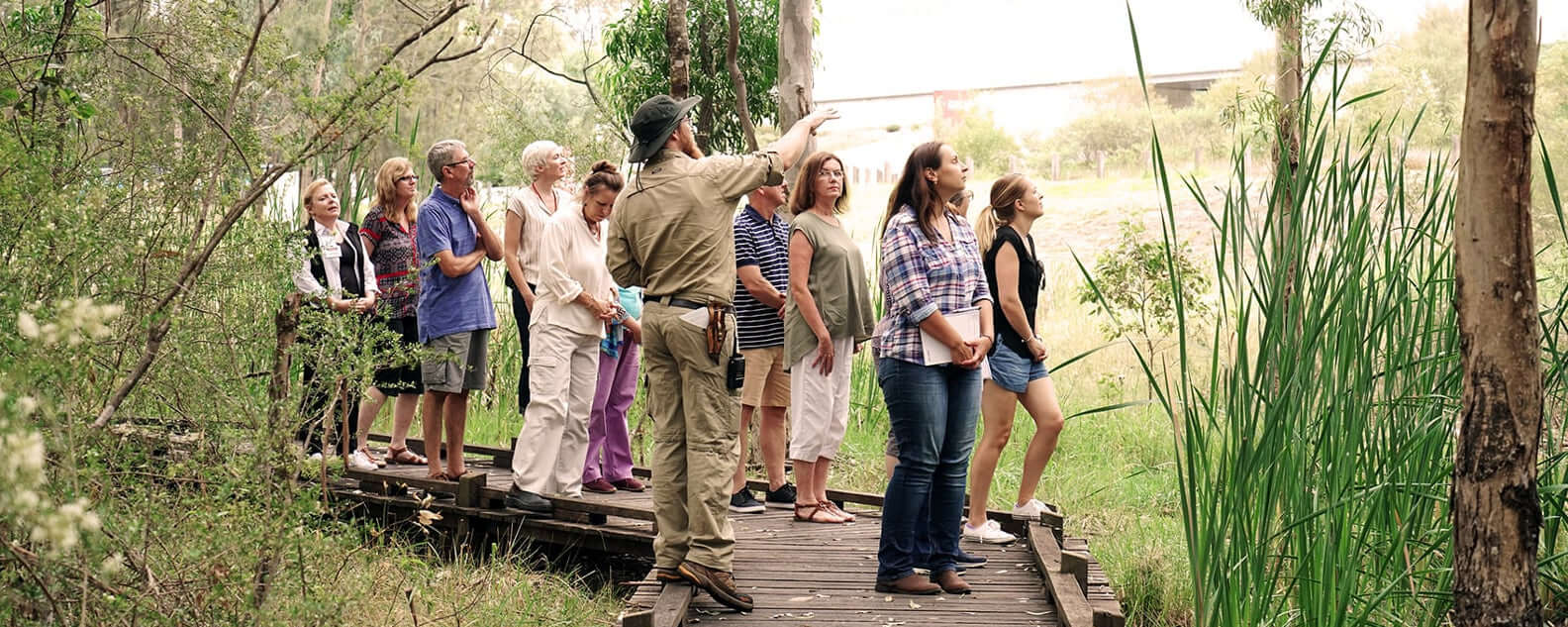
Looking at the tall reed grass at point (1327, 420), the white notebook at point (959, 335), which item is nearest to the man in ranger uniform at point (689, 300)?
the white notebook at point (959, 335)

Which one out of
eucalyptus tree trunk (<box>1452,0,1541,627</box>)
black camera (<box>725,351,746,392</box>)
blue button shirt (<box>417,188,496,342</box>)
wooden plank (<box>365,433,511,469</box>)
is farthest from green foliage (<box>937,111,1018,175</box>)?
eucalyptus tree trunk (<box>1452,0,1541,627</box>)

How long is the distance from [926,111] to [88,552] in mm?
48803

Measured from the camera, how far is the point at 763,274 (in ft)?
19.4

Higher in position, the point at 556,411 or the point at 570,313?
the point at 570,313

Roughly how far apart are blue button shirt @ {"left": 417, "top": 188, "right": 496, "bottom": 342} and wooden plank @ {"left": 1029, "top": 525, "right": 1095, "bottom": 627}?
8.00 ft

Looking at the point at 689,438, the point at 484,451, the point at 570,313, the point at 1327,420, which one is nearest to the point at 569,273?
the point at 570,313

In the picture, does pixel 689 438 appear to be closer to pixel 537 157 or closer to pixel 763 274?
pixel 763 274

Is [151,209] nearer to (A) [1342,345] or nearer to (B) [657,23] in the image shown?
(A) [1342,345]

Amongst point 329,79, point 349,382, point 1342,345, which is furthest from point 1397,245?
point 329,79

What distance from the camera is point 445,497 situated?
6461 millimetres

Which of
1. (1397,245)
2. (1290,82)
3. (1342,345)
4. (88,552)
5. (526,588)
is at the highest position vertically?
(1290,82)

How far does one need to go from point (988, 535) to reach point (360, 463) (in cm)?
300

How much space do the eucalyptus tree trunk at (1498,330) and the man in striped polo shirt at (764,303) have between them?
10.7ft

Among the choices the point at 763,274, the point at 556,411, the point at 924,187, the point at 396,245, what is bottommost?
the point at 556,411
